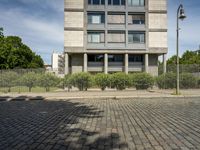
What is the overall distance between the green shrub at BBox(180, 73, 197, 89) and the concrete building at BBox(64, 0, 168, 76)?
13.3 m

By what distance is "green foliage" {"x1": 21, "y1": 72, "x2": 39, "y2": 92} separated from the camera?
72.8 ft

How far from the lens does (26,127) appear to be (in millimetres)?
6543

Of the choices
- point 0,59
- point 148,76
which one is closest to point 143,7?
point 148,76

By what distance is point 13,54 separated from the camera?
48844 mm

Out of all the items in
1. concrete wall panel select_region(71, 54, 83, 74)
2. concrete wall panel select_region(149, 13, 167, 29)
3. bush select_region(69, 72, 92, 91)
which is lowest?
bush select_region(69, 72, 92, 91)

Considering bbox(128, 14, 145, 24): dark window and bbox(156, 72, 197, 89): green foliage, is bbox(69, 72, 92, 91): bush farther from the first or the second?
bbox(128, 14, 145, 24): dark window

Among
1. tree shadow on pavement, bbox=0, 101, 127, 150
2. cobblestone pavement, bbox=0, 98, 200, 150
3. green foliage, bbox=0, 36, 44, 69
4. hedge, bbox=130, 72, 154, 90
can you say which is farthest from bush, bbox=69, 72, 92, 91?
green foliage, bbox=0, 36, 44, 69

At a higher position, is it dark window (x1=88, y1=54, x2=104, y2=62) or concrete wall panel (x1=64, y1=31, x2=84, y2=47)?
concrete wall panel (x1=64, y1=31, x2=84, y2=47)

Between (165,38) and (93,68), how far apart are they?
13.7 metres

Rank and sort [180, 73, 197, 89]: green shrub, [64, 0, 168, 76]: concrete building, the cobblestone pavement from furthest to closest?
[64, 0, 168, 76]: concrete building → [180, 73, 197, 89]: green shrub → the cobblestone pavement

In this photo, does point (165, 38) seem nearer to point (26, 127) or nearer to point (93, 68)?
point (93, 68)

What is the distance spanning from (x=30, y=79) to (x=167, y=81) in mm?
15092

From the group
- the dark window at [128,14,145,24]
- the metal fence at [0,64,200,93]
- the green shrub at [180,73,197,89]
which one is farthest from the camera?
the dark window at [128,14,145,24]

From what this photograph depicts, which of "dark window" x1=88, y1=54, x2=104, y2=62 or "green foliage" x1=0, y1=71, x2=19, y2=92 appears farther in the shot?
"dark window" x1=88, y1=54, x2=104, y2=62
